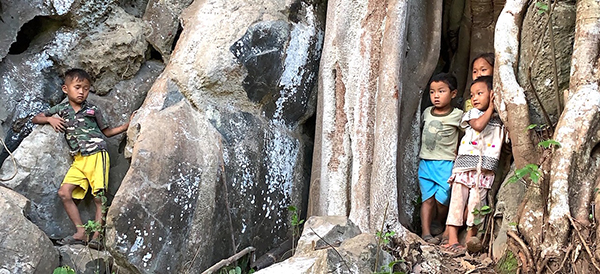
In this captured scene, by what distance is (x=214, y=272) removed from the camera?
4320 mm

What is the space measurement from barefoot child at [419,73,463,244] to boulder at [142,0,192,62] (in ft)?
6.63

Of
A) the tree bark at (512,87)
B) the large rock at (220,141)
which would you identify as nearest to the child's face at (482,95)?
the tree bark at (512,87)

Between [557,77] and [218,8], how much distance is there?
225 cm

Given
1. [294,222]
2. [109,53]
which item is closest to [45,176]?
[109,53]

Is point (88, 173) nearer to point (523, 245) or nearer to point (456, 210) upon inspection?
point (456, 210)

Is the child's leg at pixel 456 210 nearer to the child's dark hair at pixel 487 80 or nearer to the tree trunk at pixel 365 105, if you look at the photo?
the tree trunk at pixel 365 105

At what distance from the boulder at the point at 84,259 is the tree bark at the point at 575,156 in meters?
2.64

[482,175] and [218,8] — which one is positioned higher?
[218,8]

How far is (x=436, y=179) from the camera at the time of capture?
470cm

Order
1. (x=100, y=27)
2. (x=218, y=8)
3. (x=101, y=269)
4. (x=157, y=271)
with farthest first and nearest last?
(x=100, y=27) < (x=218, y=8) < (x=101, y=269) < (x=157, y=271)

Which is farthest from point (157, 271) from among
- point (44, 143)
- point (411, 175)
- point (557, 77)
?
point (557, 77)

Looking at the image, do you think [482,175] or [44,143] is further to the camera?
[44,143]

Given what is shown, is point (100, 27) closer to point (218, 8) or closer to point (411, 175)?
point (218, 8)

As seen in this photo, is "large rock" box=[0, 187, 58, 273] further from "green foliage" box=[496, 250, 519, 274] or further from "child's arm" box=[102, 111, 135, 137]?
"green foliage" box=[496, 250, 519, 274]
